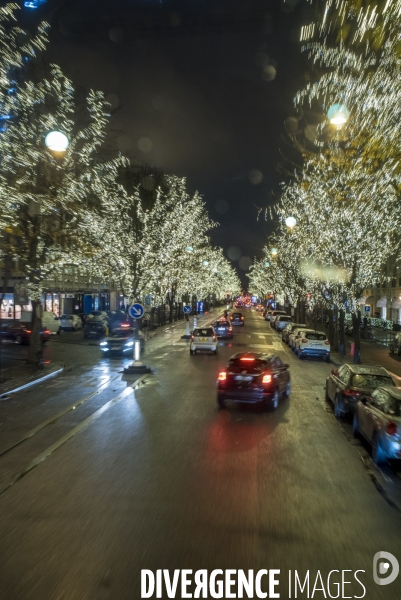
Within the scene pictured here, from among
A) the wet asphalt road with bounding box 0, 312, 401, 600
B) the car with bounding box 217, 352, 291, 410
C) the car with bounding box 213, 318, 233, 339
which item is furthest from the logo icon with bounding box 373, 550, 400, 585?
the car with bounding box 213, 318, 233, 339

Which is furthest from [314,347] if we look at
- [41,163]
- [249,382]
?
[41,163]

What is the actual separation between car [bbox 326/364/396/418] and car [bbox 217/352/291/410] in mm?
1646

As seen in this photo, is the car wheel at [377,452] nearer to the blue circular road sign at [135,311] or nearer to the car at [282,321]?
the blue circular road sign at [135,311]

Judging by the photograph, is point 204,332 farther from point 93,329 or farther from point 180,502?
point 180,502

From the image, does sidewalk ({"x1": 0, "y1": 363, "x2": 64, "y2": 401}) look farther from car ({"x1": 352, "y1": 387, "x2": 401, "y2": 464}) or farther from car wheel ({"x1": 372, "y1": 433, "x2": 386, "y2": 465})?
car wheel ({"x1": 372, "y1": 433, "x2": 386, "y2": 465})

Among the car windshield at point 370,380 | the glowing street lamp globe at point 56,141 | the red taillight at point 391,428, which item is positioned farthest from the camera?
the glowing street lamp globe at point 56,141

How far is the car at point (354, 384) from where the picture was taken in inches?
551

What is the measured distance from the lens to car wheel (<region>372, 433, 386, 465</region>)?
1017cm

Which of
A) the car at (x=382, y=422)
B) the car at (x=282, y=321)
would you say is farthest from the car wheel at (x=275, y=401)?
the car at (x=282, y=321)

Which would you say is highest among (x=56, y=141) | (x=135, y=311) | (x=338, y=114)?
(x=56, y=141)

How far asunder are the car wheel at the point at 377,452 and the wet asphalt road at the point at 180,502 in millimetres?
309

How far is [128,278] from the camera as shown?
38688mm

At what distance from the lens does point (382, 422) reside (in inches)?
400

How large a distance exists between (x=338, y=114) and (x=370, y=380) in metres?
6.58
